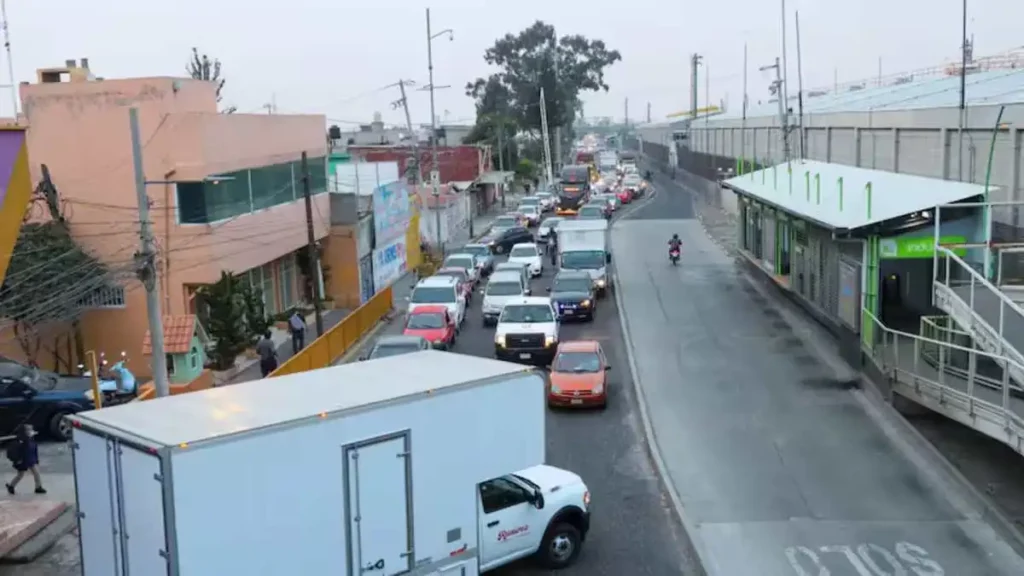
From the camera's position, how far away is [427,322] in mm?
28516

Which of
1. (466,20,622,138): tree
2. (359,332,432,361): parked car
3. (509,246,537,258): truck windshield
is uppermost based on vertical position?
(466,20,622,138): tree

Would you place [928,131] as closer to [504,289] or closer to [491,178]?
[504,289]

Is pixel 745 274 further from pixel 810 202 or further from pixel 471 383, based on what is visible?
pixel 471 383

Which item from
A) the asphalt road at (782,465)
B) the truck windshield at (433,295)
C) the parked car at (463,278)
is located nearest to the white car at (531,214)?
the parked car at (463,278)

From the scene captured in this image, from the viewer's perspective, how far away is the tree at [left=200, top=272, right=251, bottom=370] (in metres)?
26.5

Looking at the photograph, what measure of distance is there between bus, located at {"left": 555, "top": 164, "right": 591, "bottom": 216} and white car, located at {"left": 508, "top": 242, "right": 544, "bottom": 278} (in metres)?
26.3

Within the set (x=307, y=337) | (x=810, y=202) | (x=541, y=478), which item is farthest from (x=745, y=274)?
(x=541, y=478)

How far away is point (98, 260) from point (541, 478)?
18.7 metres

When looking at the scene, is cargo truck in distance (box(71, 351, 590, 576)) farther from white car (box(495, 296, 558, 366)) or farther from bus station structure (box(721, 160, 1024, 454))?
white car (box(495, 296, 558, 366))

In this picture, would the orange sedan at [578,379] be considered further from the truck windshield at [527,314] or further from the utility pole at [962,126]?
the utility pole at [962,126]

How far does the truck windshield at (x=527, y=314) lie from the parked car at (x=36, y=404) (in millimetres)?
11282

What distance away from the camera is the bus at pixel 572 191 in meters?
71.2

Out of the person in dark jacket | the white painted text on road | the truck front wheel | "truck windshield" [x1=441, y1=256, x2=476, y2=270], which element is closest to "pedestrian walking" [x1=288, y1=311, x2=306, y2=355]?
"truck windshield" [x1=441, y1=256, x2=476, y2=270]

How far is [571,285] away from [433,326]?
6.11m
